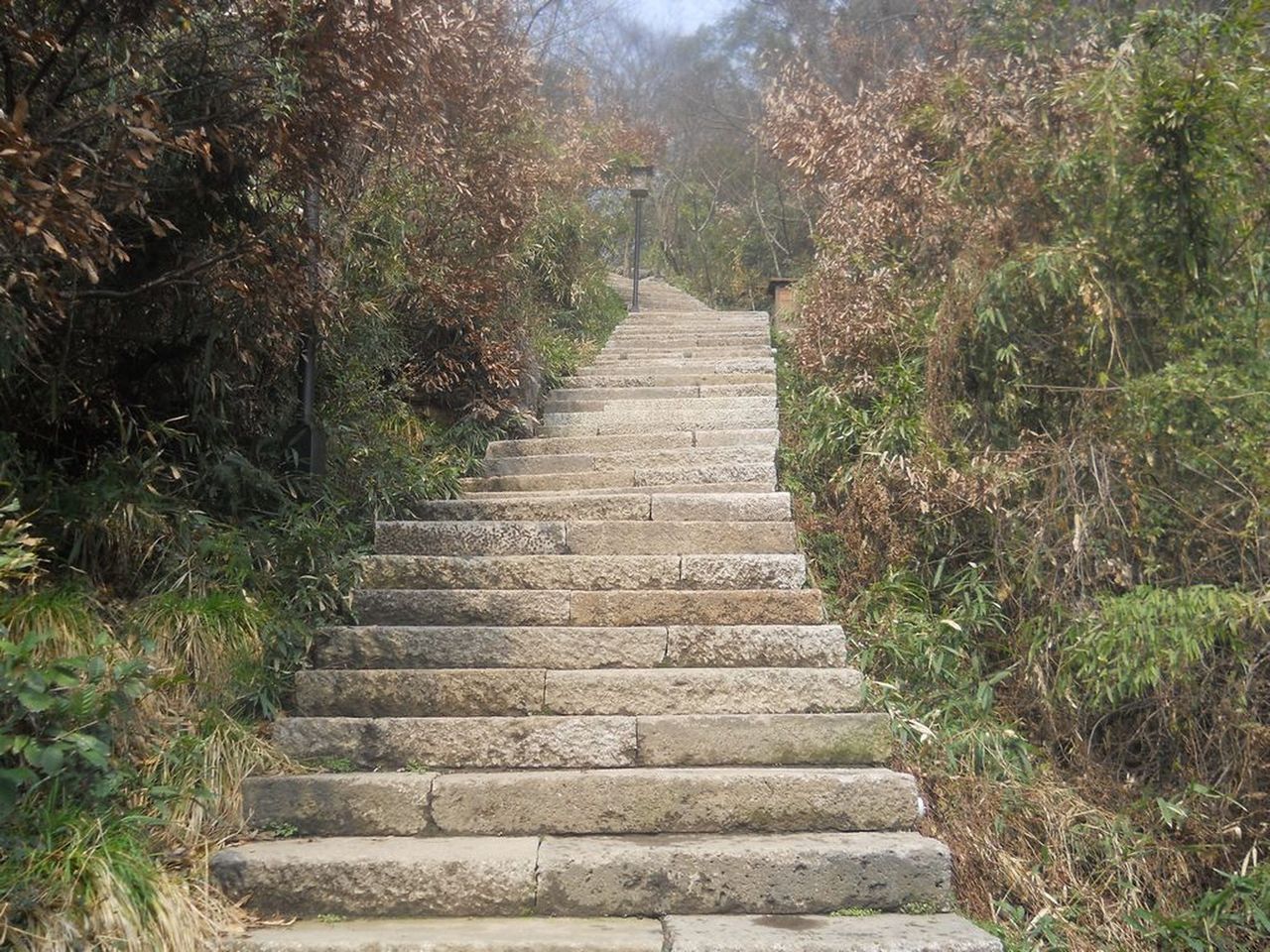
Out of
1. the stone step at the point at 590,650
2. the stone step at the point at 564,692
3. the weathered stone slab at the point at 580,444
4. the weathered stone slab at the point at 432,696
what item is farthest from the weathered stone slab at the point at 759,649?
the weathered stone slab at the point at 580,444

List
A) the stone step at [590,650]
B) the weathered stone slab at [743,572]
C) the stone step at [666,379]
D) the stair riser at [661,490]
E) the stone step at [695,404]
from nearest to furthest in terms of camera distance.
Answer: the stone step at [590,650] → the weathered stone slab at [743,572] → the stair riser at [661,490] → the stone step at [695,404] → the stone step at [666,379]

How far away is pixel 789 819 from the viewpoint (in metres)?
3.85

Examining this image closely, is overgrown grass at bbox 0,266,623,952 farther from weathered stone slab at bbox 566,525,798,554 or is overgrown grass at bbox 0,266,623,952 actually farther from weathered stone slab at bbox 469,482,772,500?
weathered stone slab at bbox 566,525,798,554

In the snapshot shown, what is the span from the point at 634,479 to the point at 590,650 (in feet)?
6.05

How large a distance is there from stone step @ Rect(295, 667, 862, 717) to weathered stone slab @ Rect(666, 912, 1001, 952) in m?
1.01

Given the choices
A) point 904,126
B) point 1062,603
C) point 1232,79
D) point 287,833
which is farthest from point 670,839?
point 904,126

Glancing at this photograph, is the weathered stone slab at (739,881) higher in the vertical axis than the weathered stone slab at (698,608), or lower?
lower

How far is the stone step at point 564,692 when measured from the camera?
4355 mm

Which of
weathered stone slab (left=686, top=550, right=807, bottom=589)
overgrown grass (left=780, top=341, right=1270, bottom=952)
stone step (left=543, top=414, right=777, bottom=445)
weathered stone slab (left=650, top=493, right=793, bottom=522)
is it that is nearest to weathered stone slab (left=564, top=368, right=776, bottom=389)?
stone step (left=543, top=414, right=777, bottom=445)

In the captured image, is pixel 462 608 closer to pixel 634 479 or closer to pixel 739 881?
pixel 634 479

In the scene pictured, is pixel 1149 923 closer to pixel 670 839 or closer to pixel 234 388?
pixel 670 839

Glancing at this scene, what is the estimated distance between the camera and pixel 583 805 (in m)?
3.86

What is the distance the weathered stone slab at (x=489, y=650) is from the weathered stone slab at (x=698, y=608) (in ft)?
0.72

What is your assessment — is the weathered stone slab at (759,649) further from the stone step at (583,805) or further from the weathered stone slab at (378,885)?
the weathered stone slab at (378,885)
